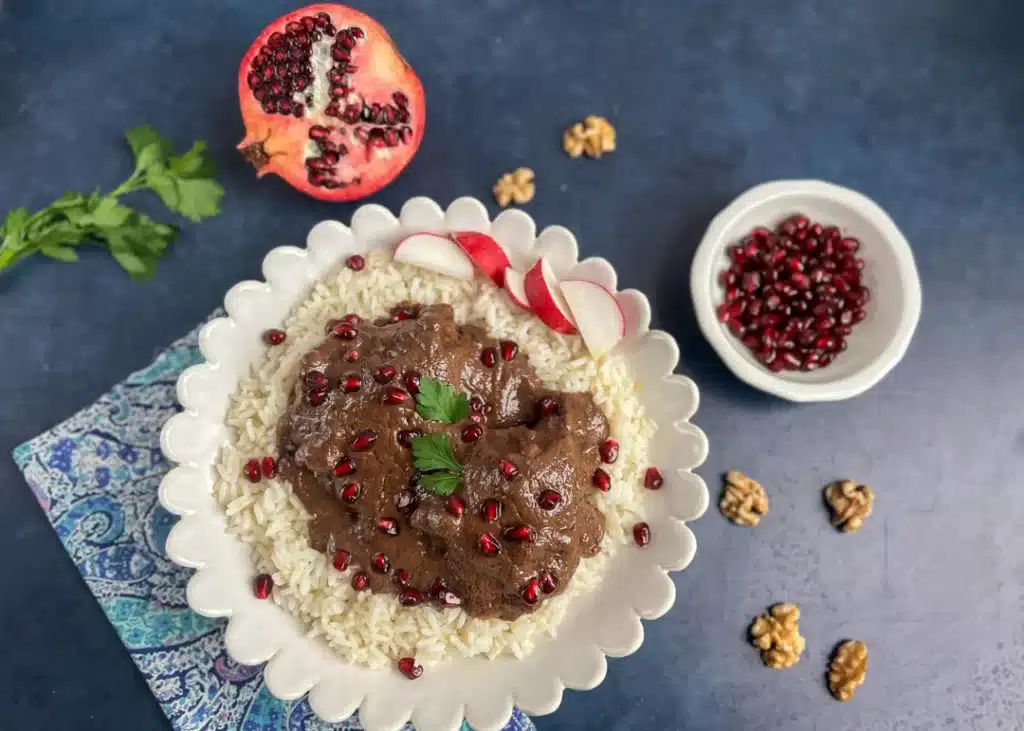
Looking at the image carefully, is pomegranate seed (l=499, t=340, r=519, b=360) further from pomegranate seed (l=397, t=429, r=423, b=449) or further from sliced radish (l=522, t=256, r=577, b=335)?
pomegranate seed (l=397, t=429, r=423, b=449)

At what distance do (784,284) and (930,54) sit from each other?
1.49 meters

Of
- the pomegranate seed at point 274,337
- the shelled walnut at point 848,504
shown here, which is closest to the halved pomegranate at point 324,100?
the pomegranate seed at point 274,337

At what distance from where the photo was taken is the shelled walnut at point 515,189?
3.76m

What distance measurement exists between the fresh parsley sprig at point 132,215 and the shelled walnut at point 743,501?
2526mm

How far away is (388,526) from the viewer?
2.90m

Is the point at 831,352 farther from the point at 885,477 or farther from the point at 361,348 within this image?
the point at 361,348

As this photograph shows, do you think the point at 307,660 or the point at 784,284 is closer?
the point at 307,660

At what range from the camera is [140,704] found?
3.45m

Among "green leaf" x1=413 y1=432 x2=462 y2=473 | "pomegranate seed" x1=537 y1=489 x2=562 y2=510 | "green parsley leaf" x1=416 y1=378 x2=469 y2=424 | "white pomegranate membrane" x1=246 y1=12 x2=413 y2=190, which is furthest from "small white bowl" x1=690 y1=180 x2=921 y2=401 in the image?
"white pomegranate membrane" x1=246 y1=12 x2=413 y2=190

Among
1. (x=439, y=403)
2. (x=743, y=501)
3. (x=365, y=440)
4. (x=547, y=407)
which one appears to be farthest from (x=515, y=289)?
(x=743, y=501)

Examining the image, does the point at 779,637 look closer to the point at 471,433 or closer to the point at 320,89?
the point at 471,433

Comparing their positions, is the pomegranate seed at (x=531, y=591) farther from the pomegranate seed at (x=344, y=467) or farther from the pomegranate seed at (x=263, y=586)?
the pomegranate seed at (x=263, y=586)

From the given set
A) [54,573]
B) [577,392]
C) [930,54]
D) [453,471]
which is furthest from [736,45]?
[54,573]

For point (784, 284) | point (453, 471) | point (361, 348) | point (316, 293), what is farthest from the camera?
point (784, 284)
